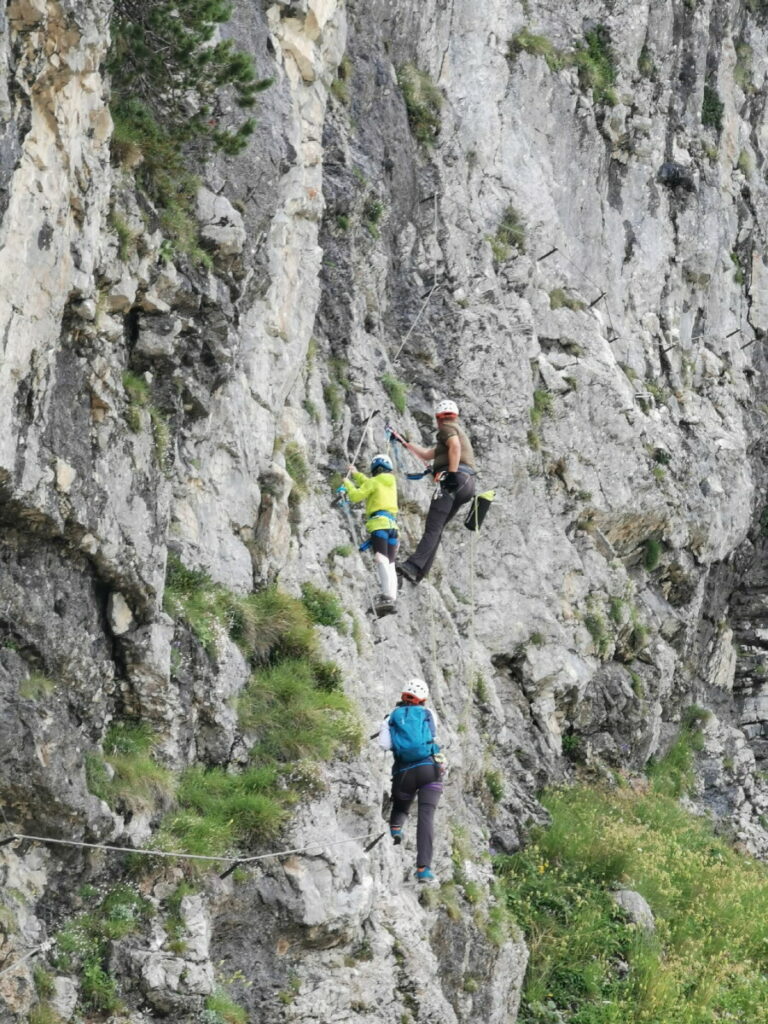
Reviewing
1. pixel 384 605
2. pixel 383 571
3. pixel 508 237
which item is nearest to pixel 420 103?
pixel 508 237

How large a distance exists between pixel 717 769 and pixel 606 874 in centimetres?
925

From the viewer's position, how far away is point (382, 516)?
14336 millimetres

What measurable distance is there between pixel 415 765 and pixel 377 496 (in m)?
3.30

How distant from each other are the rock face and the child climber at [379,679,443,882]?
30cm

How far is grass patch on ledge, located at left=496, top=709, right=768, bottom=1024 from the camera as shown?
15.2 metres

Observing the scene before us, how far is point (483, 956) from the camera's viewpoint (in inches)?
534

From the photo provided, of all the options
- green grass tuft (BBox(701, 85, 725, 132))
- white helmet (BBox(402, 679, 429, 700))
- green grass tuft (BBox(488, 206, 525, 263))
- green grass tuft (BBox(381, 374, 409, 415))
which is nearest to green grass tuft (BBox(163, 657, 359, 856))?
white helmet (BBox(402, 679, 429, 700))

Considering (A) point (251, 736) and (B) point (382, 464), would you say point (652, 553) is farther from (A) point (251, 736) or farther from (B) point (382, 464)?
(A) point (251, 736)

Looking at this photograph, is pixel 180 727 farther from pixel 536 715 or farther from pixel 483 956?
pixel 536 715

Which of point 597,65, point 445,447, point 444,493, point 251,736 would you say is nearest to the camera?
point 251,736

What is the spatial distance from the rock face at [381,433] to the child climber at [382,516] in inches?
13.5

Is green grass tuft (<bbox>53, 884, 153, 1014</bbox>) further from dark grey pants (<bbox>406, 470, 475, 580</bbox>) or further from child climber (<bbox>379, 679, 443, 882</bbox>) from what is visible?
dark grey pants (<bbox>406, 470, 475, 580</bbox>)

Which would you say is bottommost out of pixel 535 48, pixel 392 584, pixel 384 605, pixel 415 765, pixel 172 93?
pixel 415 765

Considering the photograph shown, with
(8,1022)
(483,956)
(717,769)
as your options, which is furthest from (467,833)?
(717,769)
